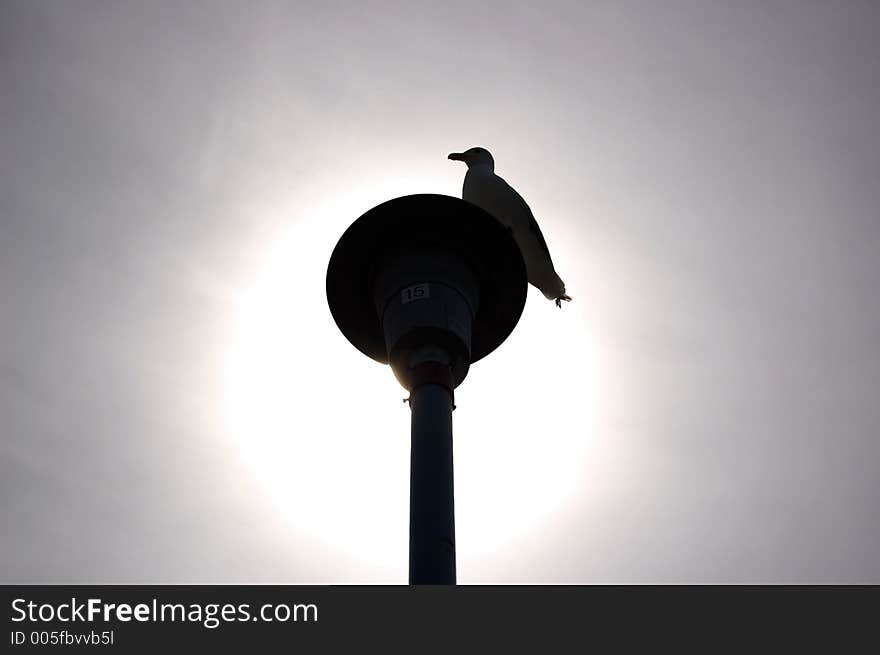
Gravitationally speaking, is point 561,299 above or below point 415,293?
above

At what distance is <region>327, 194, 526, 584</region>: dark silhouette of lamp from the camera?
616 cm

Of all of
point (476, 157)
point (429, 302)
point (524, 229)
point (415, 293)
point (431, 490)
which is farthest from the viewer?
point (476, 157)

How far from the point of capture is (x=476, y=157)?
13.2 meters

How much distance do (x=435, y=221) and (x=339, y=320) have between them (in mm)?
1522

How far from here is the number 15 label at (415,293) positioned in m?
7.20

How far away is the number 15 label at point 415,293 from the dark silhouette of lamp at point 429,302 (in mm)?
10

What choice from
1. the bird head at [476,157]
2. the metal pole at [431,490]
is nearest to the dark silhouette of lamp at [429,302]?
the metal pole at [431,490]

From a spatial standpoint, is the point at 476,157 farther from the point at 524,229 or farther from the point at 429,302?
the point at 429,302

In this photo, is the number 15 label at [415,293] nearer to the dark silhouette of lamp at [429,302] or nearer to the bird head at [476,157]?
the dark silhouette of lamp at [429,302]

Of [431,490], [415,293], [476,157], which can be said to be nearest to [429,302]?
[415,293]

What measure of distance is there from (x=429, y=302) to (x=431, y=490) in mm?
1871
